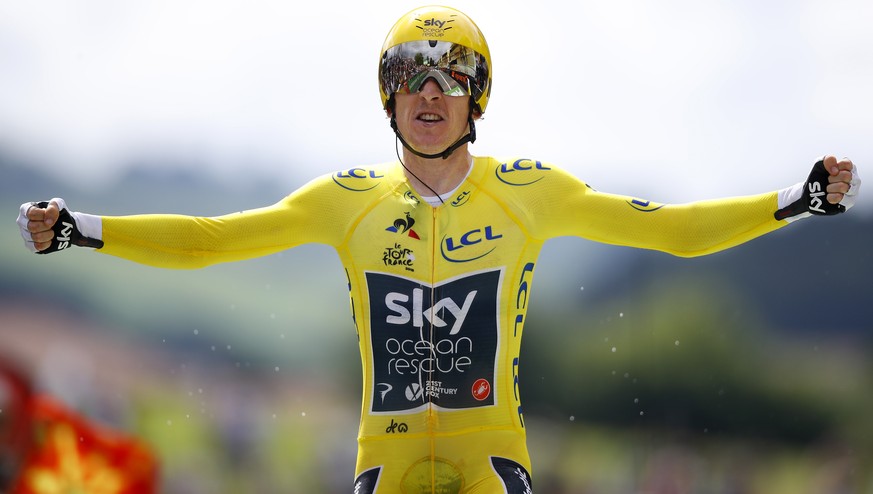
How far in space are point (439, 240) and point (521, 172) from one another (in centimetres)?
41

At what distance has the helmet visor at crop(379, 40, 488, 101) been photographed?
12.3ft

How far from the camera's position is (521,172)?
12.6 ft

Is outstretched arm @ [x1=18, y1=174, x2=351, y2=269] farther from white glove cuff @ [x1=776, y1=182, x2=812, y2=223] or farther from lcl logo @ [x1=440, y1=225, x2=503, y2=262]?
white glove cuff @ [x1=776, y1=182, x2=812, y2=223]

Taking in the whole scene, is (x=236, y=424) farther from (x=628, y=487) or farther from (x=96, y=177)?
(x=628, y=487)

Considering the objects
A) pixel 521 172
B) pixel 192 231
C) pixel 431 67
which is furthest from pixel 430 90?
pixel 192 231

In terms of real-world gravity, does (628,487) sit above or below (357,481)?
below

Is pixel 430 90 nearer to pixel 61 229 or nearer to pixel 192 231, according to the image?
pixel 192 231

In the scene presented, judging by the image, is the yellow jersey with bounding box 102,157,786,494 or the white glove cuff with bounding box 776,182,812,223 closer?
the white glove cuff with bounding box 776,182,812,223

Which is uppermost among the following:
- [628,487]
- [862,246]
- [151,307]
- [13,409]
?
[862,246]

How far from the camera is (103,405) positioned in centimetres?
623

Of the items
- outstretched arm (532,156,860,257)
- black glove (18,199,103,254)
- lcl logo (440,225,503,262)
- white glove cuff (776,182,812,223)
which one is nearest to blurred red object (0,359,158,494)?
black glove (18,199,103,254)

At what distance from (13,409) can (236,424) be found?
1.30 metres

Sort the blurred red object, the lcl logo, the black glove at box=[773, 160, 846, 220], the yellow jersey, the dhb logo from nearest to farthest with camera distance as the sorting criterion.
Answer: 1. the black glove at box=[773, 160, 846, 220]
2. the yellow jersey
3. the lcl logo
4. the dhb logo
5. the blurred red object

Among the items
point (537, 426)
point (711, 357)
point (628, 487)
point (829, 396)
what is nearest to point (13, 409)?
point (537, 426)
